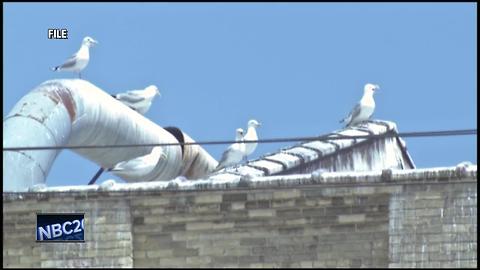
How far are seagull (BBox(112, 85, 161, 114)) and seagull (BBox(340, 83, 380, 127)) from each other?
283 centimetres

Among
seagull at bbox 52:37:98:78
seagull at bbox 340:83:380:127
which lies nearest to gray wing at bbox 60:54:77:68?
seagull at bbox 52:37:98:78

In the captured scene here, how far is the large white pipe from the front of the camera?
61.6 feet

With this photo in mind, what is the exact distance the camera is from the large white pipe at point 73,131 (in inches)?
739

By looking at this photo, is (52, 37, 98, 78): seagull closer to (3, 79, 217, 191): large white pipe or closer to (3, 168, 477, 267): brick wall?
(3, 79, 217, 191): large white pipe

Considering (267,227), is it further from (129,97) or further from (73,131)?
(129,97)

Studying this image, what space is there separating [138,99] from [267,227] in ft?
22.0

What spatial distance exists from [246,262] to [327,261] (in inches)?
31.6

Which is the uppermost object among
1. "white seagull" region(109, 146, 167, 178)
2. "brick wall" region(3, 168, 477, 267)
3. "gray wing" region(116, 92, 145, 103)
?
"gray wing" region(116, 92, 145, 103)

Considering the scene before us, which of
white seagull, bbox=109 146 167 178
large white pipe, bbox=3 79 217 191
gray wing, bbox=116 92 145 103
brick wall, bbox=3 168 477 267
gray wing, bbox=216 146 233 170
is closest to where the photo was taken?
brick wall, bbox=3 168 477 267

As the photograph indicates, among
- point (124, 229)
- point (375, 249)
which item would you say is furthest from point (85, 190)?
point (375, 249)

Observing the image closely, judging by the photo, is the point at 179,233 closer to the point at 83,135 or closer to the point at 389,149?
the point at 83,135

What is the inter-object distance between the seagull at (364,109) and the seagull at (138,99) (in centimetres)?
283

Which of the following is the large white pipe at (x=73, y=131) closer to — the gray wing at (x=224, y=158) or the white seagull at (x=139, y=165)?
the white seagull at (x=139, y=165)

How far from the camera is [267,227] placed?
56.2 feet
